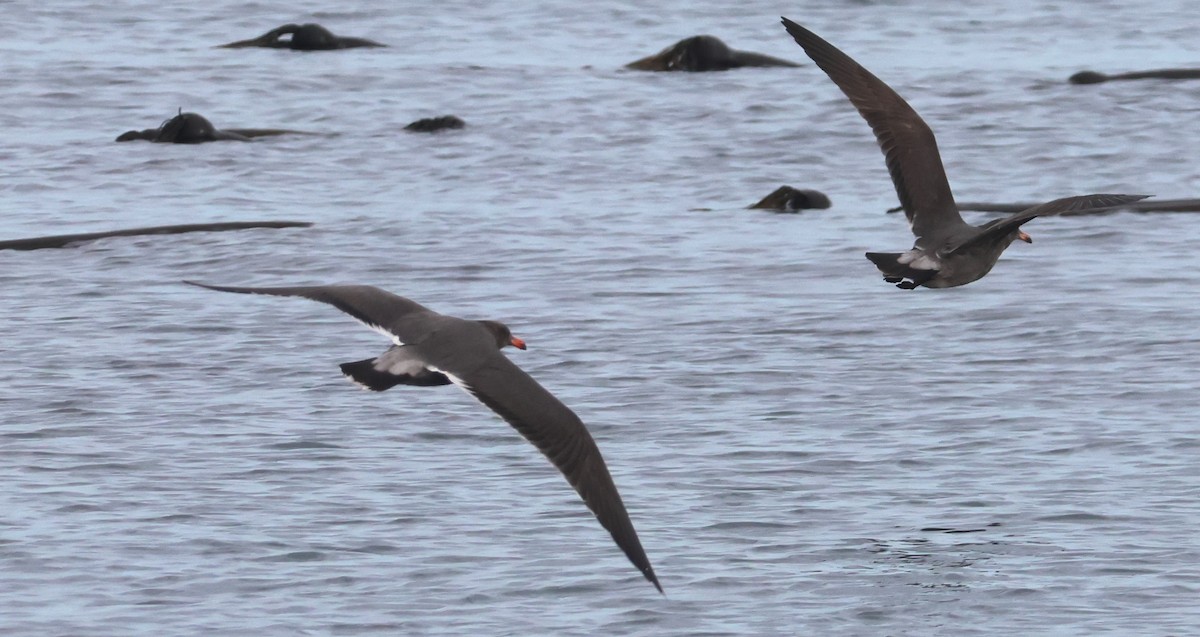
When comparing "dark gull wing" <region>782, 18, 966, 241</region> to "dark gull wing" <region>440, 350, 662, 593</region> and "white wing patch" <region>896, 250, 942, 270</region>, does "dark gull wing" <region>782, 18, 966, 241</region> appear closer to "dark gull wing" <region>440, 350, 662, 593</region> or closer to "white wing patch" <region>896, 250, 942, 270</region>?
"white wing patch" <region>896, 250, 942, 270</region>

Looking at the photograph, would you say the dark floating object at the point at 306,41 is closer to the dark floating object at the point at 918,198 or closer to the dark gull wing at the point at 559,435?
the dark floating object at the point at 918,198

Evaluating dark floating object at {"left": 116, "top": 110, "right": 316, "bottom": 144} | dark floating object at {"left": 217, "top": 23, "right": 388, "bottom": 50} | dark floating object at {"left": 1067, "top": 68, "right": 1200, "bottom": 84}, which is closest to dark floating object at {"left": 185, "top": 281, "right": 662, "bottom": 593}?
dark floating object at {"left": 116, "top": 110, "right": 316, "bottom": 144}

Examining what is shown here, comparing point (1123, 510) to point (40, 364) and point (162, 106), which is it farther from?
point (162, 106)

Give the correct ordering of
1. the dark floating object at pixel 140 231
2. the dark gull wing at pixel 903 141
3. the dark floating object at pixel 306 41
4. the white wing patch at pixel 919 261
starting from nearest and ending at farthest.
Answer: the white wing patch at pixel 919 261 → the dark gull wing at pixel 903 141 → the dark floating object at pixel 140 231 → the dark floating object at pixel 306 41

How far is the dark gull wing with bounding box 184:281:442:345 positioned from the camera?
9.14 metres

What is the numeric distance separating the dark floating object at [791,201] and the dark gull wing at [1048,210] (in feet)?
22.8

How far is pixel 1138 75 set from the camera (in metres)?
23.3

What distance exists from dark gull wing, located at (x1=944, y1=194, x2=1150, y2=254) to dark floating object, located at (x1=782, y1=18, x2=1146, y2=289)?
12 mm

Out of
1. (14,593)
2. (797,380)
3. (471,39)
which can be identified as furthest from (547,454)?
(471,39)

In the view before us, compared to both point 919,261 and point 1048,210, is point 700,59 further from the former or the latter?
point 1048,210

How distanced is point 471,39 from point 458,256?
12738 mm

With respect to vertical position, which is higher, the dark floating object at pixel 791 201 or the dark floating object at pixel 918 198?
the dark floating object at pixel 918 198

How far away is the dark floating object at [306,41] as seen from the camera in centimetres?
2703

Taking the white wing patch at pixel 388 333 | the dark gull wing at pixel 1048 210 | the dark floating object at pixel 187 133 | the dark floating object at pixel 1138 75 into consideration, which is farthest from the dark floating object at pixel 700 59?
the white wing patch at pixel 388 333
